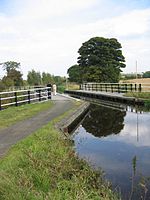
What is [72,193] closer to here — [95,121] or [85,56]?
[95,121]

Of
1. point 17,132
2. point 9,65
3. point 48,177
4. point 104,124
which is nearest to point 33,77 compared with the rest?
point 9,65

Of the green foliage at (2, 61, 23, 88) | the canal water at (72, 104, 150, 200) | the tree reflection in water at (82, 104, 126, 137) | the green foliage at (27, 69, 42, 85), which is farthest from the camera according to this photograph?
the green foliage at (27, 69, 42, 85)

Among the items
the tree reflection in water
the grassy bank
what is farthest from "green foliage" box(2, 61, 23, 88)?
the grassy bank

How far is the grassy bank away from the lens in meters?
5.52

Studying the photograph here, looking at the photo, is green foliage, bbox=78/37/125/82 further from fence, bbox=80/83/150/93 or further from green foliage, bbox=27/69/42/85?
green foliage, bbox=27/69/42/85

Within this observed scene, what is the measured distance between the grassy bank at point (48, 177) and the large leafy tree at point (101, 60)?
47335 millimetres

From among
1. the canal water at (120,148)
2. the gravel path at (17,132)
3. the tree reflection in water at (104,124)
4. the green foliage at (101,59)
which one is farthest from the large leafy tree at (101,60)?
the gravel path at (17,132)

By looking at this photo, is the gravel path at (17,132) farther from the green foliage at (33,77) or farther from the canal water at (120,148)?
the green foliage at (33,77)

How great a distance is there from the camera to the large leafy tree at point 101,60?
5616 cm

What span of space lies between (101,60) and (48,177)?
5164cm

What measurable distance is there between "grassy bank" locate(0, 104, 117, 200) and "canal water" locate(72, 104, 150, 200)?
708mm

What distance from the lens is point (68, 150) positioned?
31.0ft

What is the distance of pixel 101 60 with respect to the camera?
5731 cm

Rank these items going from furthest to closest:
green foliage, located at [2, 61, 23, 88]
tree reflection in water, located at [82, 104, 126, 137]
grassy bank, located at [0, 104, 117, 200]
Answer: green foliage, located at [2, 61, 23, 88] → tree reflection in water, located at [82, 104, 126, 137] → grassy bank, located at [0, 104, 117, 200]
